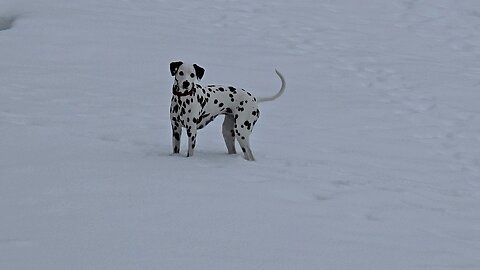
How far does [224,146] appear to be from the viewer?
20.8 ft

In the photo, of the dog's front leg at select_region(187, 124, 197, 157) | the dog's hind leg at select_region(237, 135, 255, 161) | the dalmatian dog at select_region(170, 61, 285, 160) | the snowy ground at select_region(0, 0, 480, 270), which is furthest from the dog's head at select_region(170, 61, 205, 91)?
the dog's hind leg at select_region(237, 135, 255, 161)

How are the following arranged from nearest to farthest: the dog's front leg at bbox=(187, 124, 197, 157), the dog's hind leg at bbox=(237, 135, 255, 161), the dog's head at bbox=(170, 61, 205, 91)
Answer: the dog's head at bbox=(170, 61, 205, 91), the dog's front leg at bbox=(187, 124, 197, 157), the dog's hind leg at bbox=(237, 135, 255, 161)

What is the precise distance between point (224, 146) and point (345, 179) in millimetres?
1144

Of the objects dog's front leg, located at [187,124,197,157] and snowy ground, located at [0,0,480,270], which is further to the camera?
dog's front leg, located at [187,124,197,157]

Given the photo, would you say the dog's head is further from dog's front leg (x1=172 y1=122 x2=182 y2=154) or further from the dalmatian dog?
dog's front leg (x1=172 y1=122 x2=182 y2=154)

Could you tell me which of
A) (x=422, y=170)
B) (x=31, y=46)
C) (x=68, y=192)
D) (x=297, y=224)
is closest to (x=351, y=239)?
(x=297, y=224)

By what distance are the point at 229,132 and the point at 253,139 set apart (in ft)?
2.85

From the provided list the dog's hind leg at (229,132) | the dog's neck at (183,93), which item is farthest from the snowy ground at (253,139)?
the dog's neck at (183,93)

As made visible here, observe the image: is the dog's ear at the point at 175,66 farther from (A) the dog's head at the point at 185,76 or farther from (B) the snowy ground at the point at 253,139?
(B) the snowy ground at the point at 253,139

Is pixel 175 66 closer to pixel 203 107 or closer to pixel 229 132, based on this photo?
pixel 203 107

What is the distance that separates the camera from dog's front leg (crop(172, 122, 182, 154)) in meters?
5.50

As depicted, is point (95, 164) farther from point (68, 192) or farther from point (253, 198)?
point (253, 198)

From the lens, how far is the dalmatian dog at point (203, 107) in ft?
17.2

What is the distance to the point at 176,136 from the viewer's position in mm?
5559
